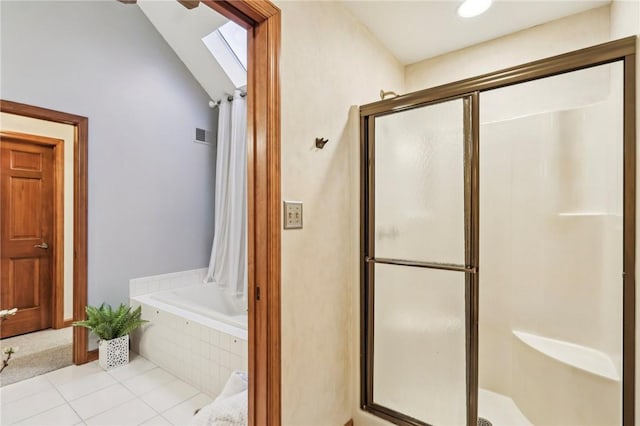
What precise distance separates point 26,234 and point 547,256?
4.56 m

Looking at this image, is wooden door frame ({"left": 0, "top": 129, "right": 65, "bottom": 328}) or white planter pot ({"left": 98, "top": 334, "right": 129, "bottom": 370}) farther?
wooden door frame ({"left": 0, "top": 129, "right": 65, "bottom": 328})

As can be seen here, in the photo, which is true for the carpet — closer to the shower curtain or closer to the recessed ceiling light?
the shower curtain

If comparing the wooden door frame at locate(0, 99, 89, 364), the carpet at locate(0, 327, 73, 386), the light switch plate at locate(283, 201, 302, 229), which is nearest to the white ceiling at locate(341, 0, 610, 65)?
the light switch plate at locate(283, 201, 302, 229)

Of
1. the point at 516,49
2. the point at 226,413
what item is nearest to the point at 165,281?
the point at 226,413

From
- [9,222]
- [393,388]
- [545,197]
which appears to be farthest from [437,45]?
[9,222]

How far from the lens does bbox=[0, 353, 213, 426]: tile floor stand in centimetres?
181

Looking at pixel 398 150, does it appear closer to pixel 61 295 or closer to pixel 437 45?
pixel 437 45

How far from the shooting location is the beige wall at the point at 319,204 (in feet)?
4.28

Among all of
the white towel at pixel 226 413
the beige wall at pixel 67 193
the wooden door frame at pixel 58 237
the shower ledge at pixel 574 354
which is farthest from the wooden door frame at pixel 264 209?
the wooden door frame at pixel 58 237

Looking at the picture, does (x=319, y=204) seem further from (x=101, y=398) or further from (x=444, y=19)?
(x=101, y=398)

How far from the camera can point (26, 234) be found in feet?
10.2

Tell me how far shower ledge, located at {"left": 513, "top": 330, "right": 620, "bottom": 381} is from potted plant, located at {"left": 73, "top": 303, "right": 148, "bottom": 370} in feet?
9.46

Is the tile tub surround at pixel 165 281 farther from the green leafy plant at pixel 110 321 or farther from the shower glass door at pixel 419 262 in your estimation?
the shower glass door at pixel 419 262

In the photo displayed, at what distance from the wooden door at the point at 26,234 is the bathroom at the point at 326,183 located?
3289 millimetres
